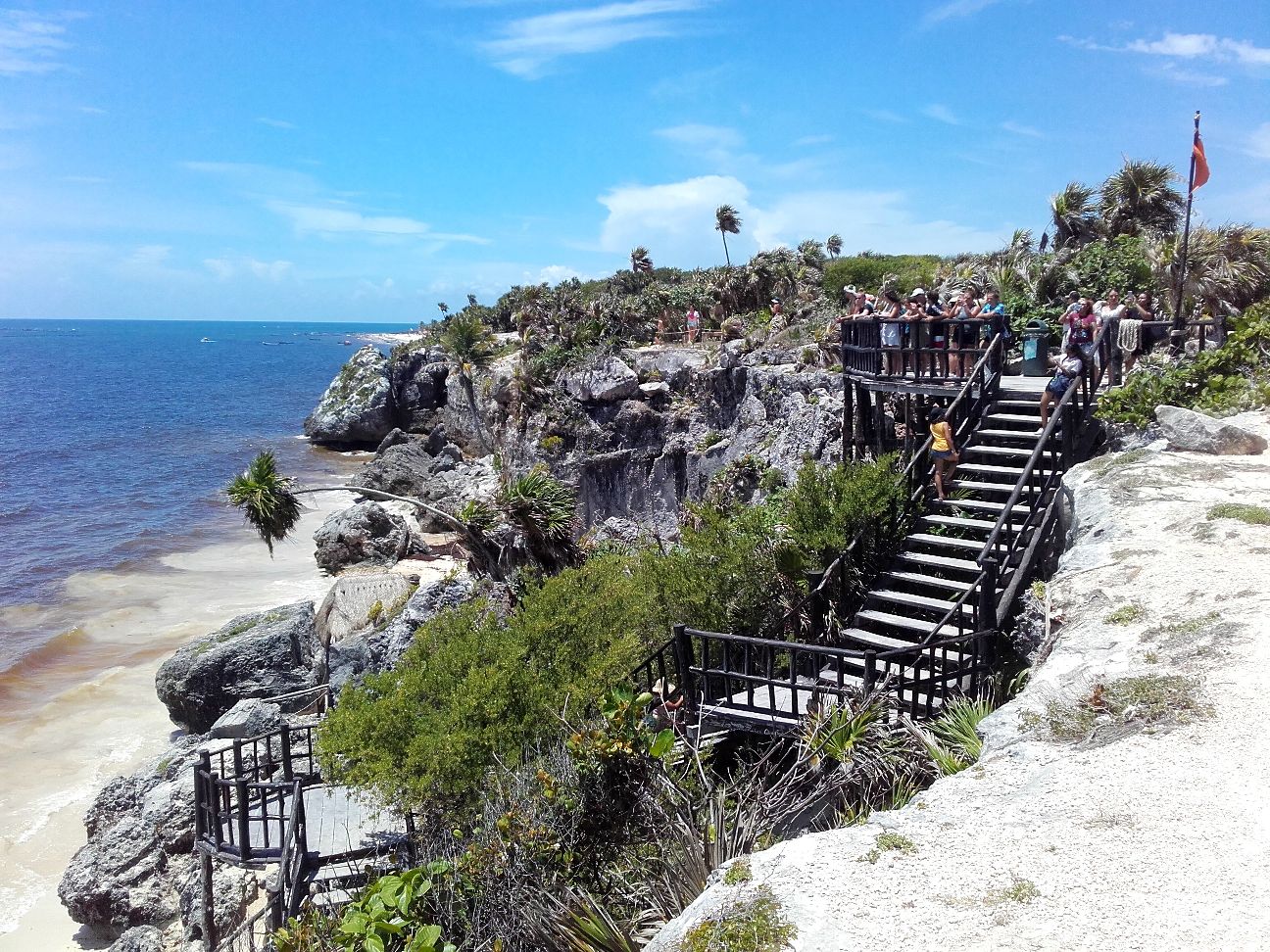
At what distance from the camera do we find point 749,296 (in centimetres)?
3722

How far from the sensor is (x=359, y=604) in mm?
21562

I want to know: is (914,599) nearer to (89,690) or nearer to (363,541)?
(89,690)

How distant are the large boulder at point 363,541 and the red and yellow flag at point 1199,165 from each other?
2397cm

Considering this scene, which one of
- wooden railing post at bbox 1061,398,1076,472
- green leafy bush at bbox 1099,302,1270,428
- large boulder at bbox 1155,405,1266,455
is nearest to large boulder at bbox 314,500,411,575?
wooden railing post at bbox 1061,398,1076,472

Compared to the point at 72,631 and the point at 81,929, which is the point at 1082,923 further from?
the point at 72,631

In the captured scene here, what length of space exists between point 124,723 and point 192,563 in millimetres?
15705

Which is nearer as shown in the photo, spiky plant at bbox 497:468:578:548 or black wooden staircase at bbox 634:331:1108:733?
black wooden staircase at bbox 634:331:1108:733

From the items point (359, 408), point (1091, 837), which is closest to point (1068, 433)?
point (1091, 837)

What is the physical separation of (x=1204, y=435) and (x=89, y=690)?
82.8 feet

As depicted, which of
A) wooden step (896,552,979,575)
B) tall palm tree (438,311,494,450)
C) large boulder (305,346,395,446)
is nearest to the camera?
wooden step (896,552,979,575)

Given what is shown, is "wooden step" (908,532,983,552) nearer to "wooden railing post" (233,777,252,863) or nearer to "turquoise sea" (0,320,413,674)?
"wooden railing post" (233,777,252,863)

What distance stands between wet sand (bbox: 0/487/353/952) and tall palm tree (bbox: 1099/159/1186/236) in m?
27.6

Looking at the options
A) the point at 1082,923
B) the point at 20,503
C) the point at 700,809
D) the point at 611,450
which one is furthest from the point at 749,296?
the point at 20,503

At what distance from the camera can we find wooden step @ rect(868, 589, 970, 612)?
12.1 metres
